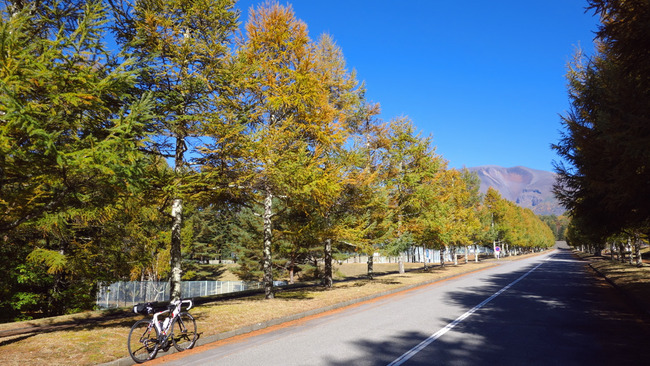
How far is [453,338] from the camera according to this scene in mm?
7469

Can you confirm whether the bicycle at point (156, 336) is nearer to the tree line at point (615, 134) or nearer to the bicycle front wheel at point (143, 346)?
the bicycle front wheel at point (143, 346)

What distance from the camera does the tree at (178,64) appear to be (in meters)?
9.45

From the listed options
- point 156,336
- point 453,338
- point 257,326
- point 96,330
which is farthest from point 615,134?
point 96,330

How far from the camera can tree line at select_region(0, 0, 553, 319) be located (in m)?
6.15

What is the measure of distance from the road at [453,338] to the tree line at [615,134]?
352 cm

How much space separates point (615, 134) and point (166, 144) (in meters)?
11.6

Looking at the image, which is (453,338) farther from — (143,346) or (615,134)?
(143,346)

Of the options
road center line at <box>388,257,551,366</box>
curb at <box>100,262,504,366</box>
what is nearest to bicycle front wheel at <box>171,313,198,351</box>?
curb at <box>100,262,504,366</box>

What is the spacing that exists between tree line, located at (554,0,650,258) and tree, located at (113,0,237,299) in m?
10.3

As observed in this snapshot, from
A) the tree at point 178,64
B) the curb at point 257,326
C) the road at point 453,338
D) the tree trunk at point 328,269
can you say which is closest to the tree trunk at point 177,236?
the tree at point 178,64

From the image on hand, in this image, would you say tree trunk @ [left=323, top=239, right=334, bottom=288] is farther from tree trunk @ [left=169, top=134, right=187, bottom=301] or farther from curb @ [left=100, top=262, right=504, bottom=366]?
tree trunk @ [left=169, top=134, right=187, bottom=301]

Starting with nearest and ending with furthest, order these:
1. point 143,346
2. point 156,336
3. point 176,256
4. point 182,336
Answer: point 143,346 → point 156,336 → point 182,336 → point 176,256

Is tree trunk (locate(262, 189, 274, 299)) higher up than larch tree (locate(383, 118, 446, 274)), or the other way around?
larch tree (locate(383, 118, 446, 274))

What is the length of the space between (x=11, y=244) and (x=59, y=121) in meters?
12.4
